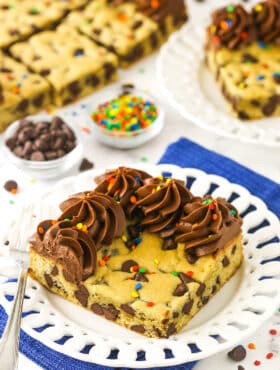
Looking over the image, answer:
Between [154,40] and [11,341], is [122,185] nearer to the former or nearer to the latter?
[11,341]

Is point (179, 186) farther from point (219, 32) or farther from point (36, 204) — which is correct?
point (219, 32)

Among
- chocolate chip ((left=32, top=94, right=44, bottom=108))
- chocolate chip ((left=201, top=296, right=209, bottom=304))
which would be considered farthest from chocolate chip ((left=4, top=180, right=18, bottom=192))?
chocolate chip ((left=201, top=296, right=209, bottom=304))

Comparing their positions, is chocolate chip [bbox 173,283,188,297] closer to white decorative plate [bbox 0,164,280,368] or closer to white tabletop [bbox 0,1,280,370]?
white decorative plate [bbox 0,164,280,368]

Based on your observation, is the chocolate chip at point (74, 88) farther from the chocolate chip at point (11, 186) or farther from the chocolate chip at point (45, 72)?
the chocolate chip at point (11, 186)

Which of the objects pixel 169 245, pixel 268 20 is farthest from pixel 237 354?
pixel 268 20

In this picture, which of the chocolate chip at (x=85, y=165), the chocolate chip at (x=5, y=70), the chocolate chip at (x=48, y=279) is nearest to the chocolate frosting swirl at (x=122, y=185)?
the chocolate chip at (x=48, y=279)
